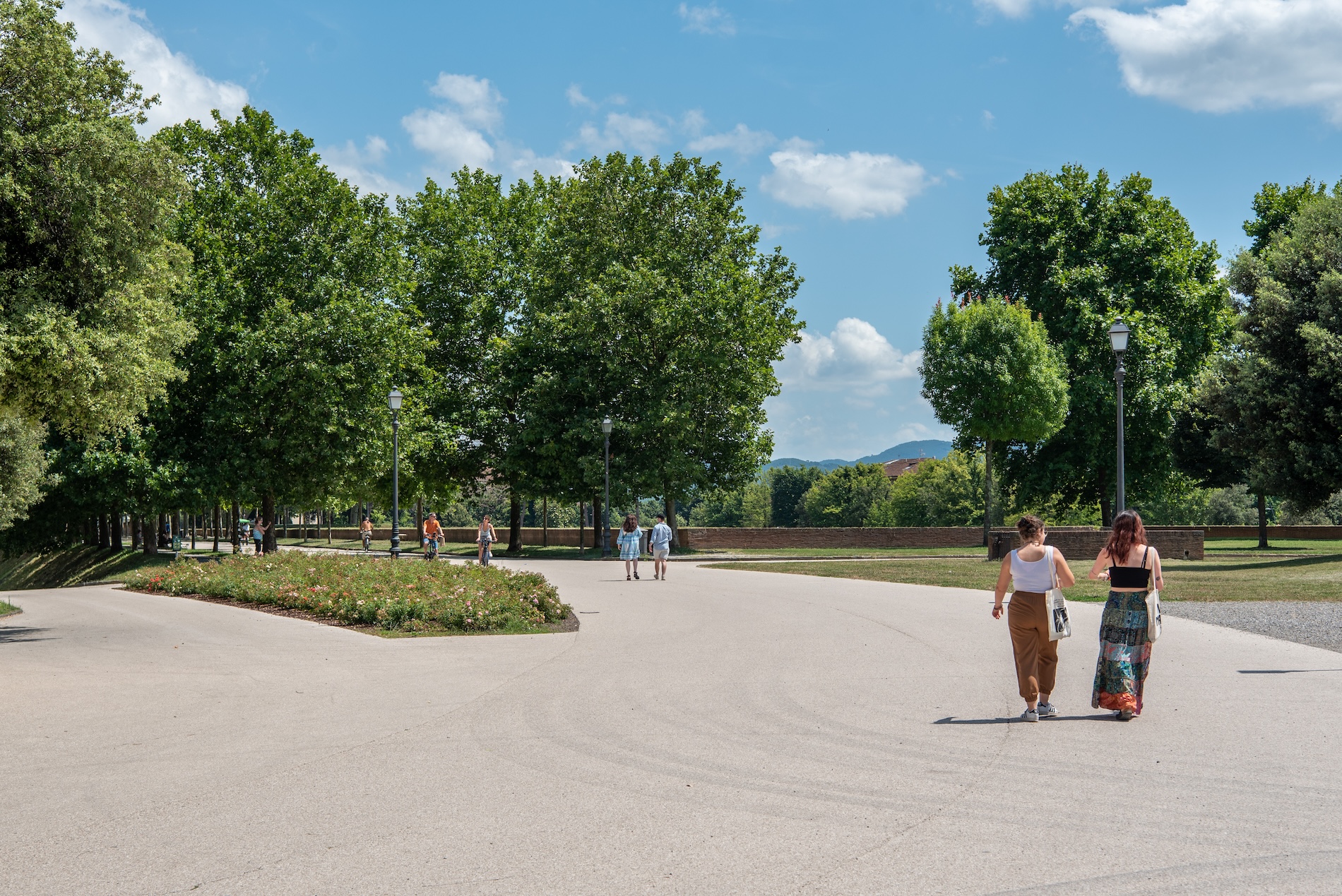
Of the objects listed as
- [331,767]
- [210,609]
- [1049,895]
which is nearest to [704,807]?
[1049,895]

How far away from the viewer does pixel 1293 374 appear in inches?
1102

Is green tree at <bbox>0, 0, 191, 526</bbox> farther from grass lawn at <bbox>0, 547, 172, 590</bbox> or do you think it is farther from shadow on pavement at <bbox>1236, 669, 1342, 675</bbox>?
grass lawn at <bbox>0, 547, 172, 590</bbox>

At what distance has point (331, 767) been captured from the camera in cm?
671

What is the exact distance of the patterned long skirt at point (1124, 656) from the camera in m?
8.21

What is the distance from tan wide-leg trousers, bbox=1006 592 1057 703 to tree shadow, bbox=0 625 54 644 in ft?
40.9

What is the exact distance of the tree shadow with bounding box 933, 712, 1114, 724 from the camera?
26.5 ft

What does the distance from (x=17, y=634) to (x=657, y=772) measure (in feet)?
40.9

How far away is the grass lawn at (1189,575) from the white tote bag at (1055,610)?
38.8 ft

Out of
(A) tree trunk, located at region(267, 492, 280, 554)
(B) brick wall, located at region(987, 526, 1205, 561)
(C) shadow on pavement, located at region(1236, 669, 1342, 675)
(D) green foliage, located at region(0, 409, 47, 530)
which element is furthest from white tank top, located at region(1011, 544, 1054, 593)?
(A) tree trunk, located at region(267, 492, 280, 554)

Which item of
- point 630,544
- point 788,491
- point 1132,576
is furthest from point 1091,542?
point 788,491

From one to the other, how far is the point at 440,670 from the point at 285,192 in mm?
27609

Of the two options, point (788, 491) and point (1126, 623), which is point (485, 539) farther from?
point (788, 491)

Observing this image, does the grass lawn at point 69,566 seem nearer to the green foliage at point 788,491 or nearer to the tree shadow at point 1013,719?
the tree shadow at point 1013,719

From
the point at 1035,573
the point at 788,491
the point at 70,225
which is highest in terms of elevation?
the point at 70,225
